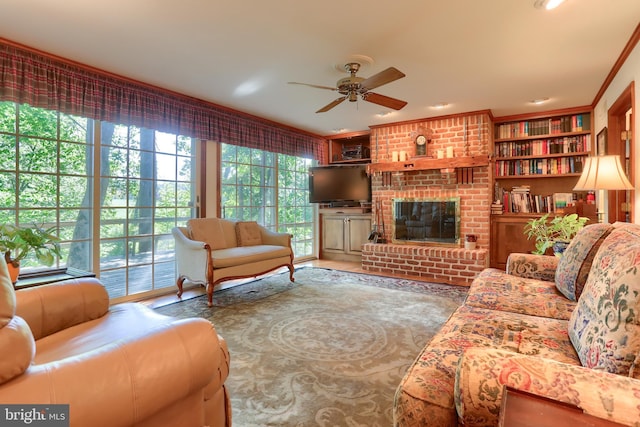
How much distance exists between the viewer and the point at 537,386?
2.64 feet

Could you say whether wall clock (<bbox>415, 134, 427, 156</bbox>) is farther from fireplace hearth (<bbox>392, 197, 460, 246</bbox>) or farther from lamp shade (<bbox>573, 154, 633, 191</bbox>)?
lamp shade (<bbox>573, 154, 633, 191</bbox>)

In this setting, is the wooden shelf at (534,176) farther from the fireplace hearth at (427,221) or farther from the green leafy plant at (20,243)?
the green leafy plant at (20,243)

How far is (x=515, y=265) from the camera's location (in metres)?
2.44

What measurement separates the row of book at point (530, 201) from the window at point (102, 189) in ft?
14.2

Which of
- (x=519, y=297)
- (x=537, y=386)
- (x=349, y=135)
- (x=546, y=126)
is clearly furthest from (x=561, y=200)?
(x=537, y=386)

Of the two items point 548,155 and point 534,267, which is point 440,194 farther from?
point 534,267

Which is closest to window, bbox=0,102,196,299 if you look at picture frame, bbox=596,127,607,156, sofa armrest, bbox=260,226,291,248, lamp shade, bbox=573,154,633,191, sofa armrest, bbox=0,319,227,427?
sofa armrest, bbox=260,226,291,248

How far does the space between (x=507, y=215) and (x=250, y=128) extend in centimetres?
375

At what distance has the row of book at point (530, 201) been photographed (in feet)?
14.6

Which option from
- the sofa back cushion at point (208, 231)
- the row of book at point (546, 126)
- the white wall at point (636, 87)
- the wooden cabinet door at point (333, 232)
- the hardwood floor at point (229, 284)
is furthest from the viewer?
the wooden cabinet door at point (333, 232)

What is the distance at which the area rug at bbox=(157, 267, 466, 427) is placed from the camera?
5.29 ft

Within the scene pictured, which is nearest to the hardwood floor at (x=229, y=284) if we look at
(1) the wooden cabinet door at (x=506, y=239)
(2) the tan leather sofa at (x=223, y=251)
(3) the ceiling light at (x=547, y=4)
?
(2) the tan leather sofa at (x=223, y=251)

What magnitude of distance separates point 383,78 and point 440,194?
2708mm

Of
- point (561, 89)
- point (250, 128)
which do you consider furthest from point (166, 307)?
point (561, 89)
